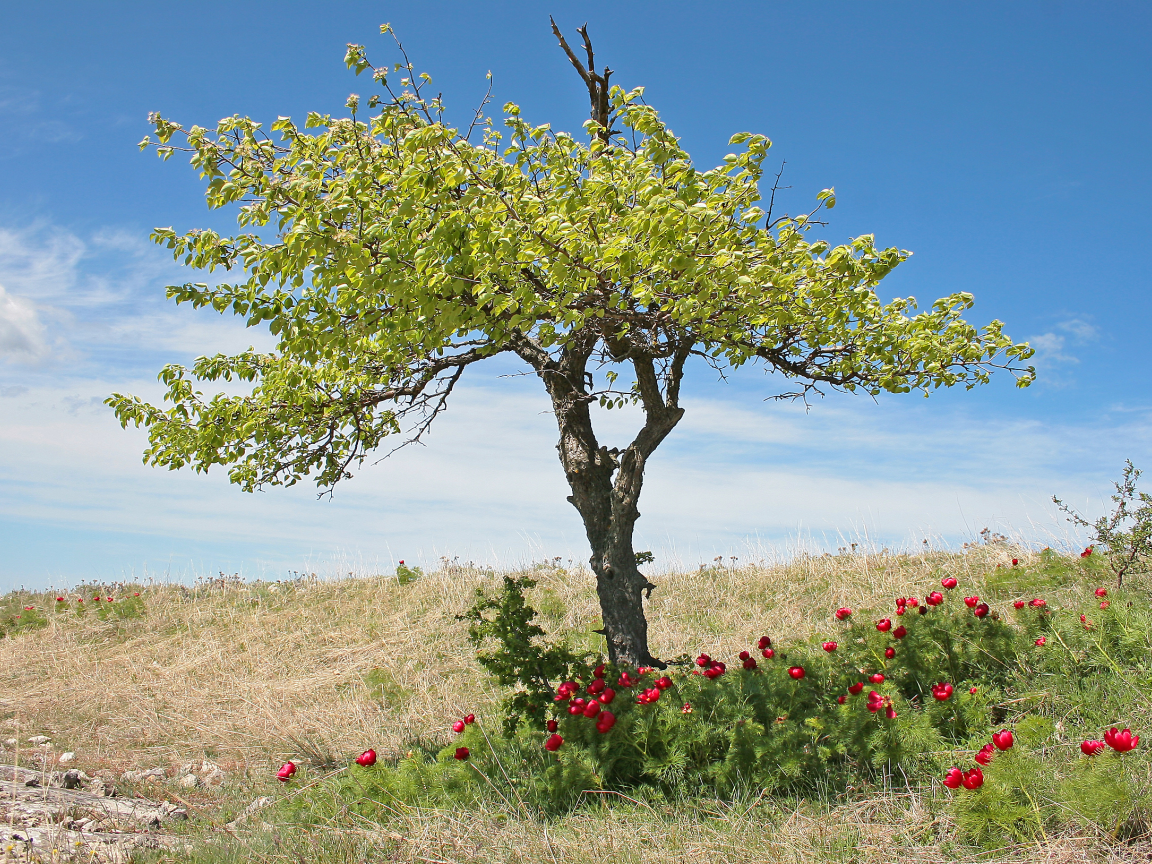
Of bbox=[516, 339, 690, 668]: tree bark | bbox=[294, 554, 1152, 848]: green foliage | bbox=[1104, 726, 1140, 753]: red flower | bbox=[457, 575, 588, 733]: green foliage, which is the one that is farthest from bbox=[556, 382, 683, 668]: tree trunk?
bbox=[1104, 726, 1140, 753]: red flower

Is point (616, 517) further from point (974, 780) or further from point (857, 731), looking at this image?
point (974, 780)

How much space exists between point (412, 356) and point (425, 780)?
4107 millimetres

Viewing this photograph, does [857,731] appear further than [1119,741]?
Yes

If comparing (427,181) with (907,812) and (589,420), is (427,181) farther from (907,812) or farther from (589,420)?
(907,812)

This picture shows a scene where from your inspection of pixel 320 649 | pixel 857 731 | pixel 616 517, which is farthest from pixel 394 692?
pixel 857 731

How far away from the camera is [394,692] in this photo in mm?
8898

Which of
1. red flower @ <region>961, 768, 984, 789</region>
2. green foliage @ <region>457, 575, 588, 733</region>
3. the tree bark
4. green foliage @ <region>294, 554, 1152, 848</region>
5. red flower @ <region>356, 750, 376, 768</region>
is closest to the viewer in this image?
red flower @ <region>961, 768, 984, 789</region>

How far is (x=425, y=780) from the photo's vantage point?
16.7 feet

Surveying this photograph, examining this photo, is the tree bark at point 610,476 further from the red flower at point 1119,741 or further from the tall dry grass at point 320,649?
the red flower at point 1119,741

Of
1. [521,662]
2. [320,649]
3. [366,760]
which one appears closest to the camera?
[366,760]

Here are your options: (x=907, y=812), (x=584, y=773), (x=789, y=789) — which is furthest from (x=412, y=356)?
(x=907, y=812)

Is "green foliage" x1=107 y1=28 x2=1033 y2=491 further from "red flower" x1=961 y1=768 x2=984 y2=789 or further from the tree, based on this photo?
"red flower" x1=961 y1=768 x2=984 y2=789

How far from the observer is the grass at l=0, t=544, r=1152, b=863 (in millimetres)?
4051

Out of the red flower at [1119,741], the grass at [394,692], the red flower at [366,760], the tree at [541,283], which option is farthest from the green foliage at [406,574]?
the red flower at [1119,741]
